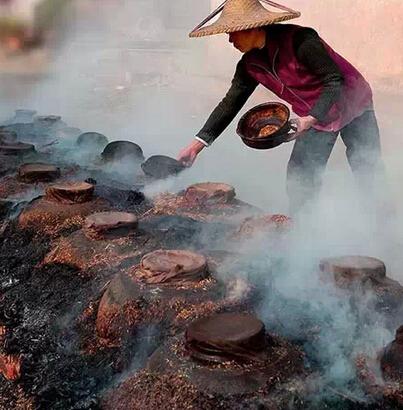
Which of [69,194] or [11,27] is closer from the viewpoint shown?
[69,194]

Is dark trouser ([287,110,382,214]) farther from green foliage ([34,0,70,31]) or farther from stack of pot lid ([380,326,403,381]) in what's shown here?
green foliage ([34,0,70,31])

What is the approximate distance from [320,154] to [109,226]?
1756 millimetres

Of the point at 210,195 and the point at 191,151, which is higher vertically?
the point at 191,151

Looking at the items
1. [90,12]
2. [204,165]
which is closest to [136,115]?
[204,165]

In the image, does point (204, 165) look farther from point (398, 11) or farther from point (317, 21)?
point (317, 21)

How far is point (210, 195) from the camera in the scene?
16.3ft

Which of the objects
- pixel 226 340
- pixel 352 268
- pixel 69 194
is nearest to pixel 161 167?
pixel 69 194

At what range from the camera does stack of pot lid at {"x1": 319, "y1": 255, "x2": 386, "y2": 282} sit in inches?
125

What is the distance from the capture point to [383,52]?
10.6m

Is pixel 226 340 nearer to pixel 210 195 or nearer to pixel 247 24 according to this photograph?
pixel 247 24

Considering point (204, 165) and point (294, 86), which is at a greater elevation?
point (294, 86)

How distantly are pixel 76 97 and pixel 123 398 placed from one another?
48.5ft

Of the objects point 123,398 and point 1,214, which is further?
point 1,214

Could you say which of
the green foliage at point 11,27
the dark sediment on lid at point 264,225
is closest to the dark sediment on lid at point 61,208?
the dark sediment on lid at point 264,225
